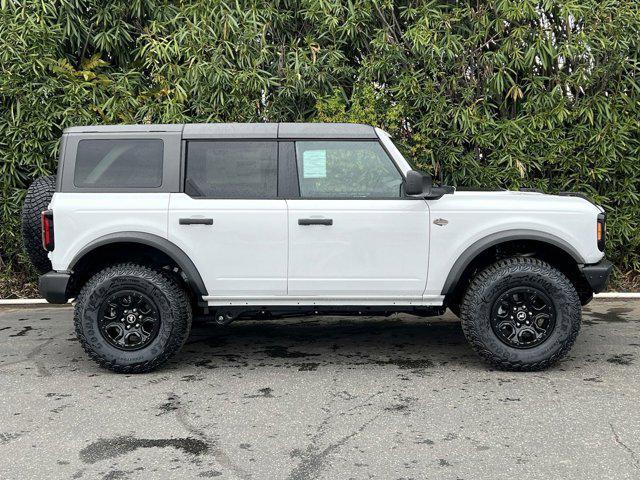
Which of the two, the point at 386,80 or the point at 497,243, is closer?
the point at 497,243

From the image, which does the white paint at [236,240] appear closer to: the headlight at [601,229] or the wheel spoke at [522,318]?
the wheel spoke at [522,318]

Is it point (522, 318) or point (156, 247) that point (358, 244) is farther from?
point (156, 247)

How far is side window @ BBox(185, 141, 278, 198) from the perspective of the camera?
17.2ft

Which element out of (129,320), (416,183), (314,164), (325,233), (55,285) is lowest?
(129,320)

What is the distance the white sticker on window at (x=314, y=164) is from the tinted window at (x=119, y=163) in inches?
39.6

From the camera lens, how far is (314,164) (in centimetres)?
527

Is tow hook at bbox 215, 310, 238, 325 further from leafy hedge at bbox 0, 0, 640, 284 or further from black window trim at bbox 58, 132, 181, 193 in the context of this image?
leafy hedge at bbox 0, 0, 640, 284

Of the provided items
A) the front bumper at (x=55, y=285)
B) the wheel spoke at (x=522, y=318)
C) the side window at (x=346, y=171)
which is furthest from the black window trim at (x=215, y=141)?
the wheel spoke at (x=522, y=318)

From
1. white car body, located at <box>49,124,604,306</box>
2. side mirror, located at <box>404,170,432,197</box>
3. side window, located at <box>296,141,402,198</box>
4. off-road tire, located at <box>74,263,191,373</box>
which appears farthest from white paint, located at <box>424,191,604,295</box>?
off-road tire, located at <box>74,263,191,373</box>

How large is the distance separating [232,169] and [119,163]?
0.79 m

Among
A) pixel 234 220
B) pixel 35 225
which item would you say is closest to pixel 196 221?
pixel 234 220

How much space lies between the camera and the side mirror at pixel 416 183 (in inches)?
197

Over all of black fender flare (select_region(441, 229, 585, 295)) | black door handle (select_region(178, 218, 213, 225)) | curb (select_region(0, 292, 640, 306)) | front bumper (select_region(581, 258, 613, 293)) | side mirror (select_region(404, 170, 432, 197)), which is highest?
side mirror (select_region(404, 170, 432, 197))

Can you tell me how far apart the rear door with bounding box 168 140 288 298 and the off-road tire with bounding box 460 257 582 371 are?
132 cm
